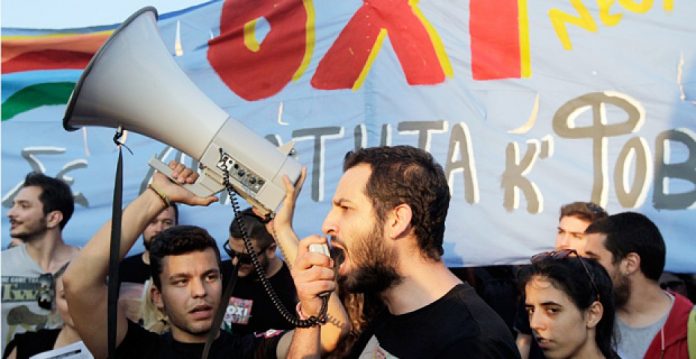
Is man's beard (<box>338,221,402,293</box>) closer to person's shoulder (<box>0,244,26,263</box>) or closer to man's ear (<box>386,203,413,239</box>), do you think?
man's ear (<box>386,203,413,239</box>)

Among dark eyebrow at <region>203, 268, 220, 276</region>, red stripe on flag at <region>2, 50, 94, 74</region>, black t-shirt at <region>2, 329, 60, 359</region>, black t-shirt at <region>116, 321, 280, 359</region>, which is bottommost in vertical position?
black t-shirt at <region>2, 329, 60, 359</region>

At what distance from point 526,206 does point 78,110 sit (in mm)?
2319

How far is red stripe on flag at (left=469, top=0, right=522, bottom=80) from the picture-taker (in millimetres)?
4426

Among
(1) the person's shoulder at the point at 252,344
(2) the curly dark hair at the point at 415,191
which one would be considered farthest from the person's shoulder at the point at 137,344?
(2) the curly dark hair at the point at 415,191

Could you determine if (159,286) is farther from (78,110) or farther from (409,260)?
(409,260)

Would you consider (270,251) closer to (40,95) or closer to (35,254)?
(35,254)

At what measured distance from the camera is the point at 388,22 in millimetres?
4547

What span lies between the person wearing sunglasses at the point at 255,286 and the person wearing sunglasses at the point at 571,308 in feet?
4.30

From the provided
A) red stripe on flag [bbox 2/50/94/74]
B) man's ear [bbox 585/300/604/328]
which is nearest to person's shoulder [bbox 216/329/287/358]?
man's ear [bbox 585/300/604/328]

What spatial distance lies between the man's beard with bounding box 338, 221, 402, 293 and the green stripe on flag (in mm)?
3489

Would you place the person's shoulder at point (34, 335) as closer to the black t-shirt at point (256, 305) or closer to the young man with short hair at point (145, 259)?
the black t-shirt at point (256, 305)

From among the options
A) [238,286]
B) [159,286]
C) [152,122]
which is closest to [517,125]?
[238,286]

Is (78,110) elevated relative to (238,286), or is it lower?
elevated

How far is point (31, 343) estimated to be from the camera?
3764 millimetres
